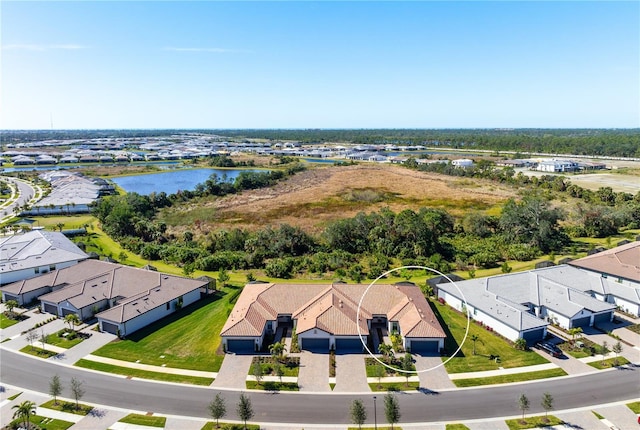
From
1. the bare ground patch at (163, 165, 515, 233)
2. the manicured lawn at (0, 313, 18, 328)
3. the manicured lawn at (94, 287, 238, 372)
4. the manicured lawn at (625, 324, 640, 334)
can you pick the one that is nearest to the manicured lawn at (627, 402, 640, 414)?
the manicured lawn at (625, 324, 640, 334)

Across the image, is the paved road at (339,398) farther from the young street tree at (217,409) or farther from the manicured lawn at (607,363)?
the young street tree at (217,409)

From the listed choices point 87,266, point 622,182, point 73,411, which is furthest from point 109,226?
point 622,182

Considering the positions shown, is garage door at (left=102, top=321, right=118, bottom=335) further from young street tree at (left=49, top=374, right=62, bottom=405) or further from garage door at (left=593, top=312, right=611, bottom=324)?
garage door at (left=593, top=312, right=611, bottom=324)

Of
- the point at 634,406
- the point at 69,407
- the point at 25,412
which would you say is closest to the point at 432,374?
the point at 634,406

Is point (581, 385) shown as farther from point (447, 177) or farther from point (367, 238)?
point (447, 177)

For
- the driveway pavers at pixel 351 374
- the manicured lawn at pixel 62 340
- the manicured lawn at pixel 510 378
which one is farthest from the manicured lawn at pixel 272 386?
the manicured lawn at pixel 62 340
